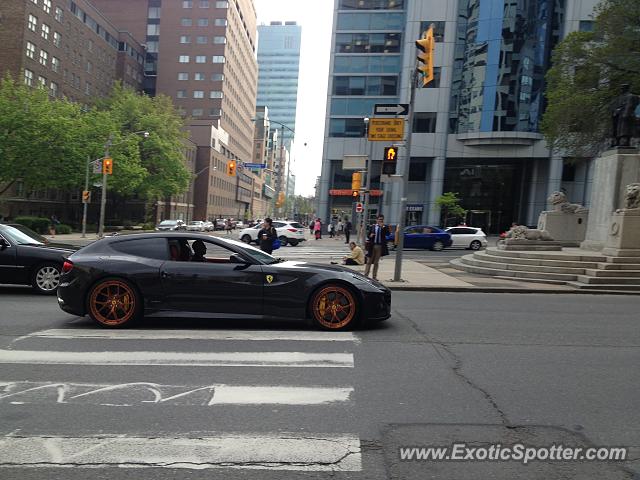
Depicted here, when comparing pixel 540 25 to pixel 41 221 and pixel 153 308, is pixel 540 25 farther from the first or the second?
pixel 153 308

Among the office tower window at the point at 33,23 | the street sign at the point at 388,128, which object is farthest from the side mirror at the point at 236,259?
the office tower window at the point at 33,23

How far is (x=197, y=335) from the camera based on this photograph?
6832mm

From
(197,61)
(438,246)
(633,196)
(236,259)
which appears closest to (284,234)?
(438,246)

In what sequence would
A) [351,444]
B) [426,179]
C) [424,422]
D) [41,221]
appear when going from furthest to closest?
[426,179]
[41,221]
[424,422]
[351,444]

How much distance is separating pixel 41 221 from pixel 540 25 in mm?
45060

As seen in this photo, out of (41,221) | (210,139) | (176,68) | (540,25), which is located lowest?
(41,221)

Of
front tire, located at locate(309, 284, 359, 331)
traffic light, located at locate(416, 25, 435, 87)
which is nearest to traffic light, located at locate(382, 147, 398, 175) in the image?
traffic light, located at locate(416, 25, 435, 87)

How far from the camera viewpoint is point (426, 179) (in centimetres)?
5331

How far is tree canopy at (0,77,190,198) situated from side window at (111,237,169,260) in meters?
36.2

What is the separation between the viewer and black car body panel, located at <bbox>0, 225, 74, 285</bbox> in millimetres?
10000

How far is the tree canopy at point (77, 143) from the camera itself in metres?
38.0

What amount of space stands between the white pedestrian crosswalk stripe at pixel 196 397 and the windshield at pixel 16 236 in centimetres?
421

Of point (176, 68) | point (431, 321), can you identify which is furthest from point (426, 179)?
point (176, 68)

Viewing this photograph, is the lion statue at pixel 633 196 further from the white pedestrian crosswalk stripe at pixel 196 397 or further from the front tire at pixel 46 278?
the front tire at pixel 46 278
